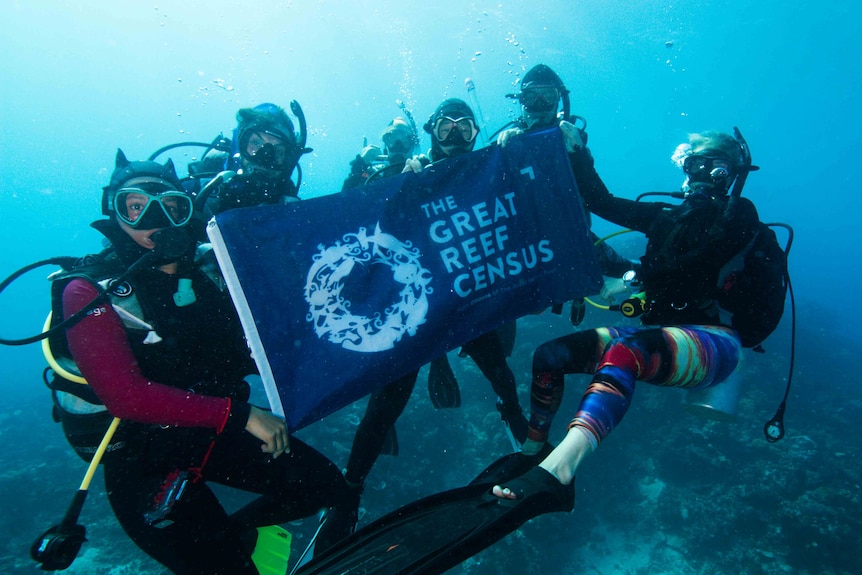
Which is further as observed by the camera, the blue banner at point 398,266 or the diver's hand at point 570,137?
the diver's hand at point 570,137

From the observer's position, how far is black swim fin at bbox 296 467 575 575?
87.9 inches

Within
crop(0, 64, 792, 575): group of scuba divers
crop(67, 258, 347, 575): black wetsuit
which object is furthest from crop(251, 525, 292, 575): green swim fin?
crop(67, 258, 347, 575): black wetsuit

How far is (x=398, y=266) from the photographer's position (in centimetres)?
377

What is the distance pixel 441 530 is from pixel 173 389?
2264 millimetres

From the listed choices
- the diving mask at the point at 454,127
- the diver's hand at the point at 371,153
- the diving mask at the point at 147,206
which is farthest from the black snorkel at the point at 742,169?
the diver's hand at the point at 371,153

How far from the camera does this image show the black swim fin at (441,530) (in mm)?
2232

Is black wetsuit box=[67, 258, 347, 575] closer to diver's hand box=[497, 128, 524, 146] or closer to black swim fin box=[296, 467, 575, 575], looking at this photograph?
black swim fin box=[296, 467, 575, 575]

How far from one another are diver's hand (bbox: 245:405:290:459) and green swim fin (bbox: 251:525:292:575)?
1691mm

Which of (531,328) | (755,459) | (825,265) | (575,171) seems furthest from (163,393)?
(825,265)

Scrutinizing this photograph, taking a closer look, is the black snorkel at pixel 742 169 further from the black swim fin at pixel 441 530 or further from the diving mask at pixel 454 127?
the black swim fin at pixel 441 530

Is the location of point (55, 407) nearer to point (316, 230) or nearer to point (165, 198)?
point (165, 198)

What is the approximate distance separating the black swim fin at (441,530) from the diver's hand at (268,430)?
3.03 ft

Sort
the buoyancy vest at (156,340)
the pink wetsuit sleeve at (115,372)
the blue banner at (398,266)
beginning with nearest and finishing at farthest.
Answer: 1. the pink wetsuit sleeve at (115,372)
2. the buoyancy vest at (156,340)
3. the blue banner at (398,266)

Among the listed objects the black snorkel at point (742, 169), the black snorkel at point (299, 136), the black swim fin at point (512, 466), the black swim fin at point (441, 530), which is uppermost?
the black snorkel at point (299, 136)
